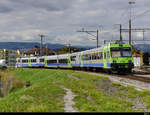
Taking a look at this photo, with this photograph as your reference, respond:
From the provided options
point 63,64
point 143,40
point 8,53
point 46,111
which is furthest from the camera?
point 8,53

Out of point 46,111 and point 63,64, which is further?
point 63,64

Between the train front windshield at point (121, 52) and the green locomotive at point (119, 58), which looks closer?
the green locomotive at point (119, 58)

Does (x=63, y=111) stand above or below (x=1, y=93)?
above

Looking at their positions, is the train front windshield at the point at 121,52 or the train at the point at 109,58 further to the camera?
the train front windshield at the point at 121,52

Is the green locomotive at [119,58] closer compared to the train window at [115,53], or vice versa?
the green locomotive at [119,58]

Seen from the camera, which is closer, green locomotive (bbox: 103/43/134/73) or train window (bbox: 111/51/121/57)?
green locomotive (bbox: 103/43/134/73)

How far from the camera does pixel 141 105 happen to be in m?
9.23

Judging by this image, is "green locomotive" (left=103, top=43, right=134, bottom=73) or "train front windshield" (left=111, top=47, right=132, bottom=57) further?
"train front windshield" (left=111, top=47, right=132, bottom=57)

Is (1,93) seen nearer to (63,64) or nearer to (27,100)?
(63,64)

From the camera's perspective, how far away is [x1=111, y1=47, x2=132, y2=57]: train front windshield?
24489 millimetres

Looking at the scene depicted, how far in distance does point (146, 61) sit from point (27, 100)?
70299mm

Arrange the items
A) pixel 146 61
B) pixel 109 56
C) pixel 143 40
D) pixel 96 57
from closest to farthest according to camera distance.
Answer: pixel 109 56 < pixel 96 57 < pixel 143 40 < pixel 146 61

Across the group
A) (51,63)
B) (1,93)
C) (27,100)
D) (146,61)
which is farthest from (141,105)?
(146,61)

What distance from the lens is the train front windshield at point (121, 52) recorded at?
80.3 feet
